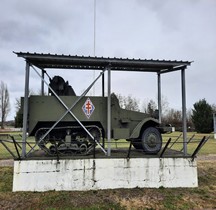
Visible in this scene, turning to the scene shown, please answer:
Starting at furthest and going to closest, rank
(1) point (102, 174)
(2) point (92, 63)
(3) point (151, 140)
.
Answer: (3) point (151, 140)
(2) point (92, 63)
(1) point (102, 174)

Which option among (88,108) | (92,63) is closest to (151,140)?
(88,108)

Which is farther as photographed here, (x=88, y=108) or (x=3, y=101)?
(x=3, y=101)

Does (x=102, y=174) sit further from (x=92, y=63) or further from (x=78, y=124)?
(x=92, y=63)

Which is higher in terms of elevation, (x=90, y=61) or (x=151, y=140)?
(x=90, y=61)

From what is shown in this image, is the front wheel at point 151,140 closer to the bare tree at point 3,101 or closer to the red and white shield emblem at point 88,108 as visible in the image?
the red and white shield emblem at point 88,108

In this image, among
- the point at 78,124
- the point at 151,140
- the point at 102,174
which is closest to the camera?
the point at 102,174

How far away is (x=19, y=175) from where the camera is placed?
655cm

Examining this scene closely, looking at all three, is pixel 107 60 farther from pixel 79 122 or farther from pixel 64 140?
pixel 64 140

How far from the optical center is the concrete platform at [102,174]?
21.6 feet

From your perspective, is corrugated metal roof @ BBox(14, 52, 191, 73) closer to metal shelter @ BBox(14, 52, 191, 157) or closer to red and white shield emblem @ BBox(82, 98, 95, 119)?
metal shelter @ BBox(14, 52, 191, 157)

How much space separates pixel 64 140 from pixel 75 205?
2.22 meters

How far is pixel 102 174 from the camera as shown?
22.4 ft

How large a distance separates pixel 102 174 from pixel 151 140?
2.11 metres

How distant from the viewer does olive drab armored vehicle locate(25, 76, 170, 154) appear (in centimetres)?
739
